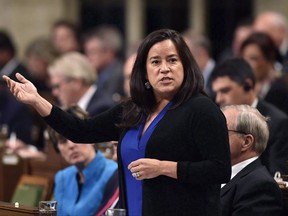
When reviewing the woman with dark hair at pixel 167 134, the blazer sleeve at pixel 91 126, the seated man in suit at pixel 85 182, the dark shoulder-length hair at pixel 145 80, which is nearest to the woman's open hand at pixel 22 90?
the woman with dark hair at pixel 167 134

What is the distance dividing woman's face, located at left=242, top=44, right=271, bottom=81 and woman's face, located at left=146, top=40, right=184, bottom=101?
3864mm

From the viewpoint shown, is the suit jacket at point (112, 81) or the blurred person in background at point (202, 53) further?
the suit jacket at point (112, 81)

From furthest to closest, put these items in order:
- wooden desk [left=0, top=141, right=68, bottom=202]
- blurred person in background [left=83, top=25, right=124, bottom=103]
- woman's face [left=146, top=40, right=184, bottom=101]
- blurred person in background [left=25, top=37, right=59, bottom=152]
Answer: blurred person in background [left=83, top=25, right=124, bottom=103], blurred person in background [left=25, top=37, right=59, bottom=152], wooden desk [left=0, top=141, right=68, bottom=202], woman's face [left=146, top=40, right=184, bottom=101]

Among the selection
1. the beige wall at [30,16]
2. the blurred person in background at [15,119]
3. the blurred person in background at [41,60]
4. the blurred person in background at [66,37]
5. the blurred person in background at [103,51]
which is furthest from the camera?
the beige wall at [30,16]

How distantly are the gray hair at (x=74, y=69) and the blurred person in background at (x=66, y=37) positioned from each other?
3854 mm

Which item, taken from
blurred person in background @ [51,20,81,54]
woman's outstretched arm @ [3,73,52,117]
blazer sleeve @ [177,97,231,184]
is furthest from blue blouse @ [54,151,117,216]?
blurred person in background @ [51,20,81,54]

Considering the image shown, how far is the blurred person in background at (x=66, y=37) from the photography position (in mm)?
13492

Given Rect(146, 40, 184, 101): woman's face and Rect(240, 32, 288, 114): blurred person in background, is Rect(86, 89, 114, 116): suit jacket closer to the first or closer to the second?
Rect(240, 32, 288, 114): blurred person in background

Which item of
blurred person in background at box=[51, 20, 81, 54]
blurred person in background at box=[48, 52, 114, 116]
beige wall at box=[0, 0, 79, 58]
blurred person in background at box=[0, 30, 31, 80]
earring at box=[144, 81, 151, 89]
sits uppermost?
beige wall at box=[0, 0, 79, 58]

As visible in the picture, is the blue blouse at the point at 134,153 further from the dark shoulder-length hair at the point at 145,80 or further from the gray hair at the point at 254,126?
the gray hair at the point at 254,126

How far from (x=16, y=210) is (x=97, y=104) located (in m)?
3.70

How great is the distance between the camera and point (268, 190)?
19.1 feet

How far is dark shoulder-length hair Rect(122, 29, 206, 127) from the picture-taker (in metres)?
5.43

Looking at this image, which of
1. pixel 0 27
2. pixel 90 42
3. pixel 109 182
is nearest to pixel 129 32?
pixel 0 27
